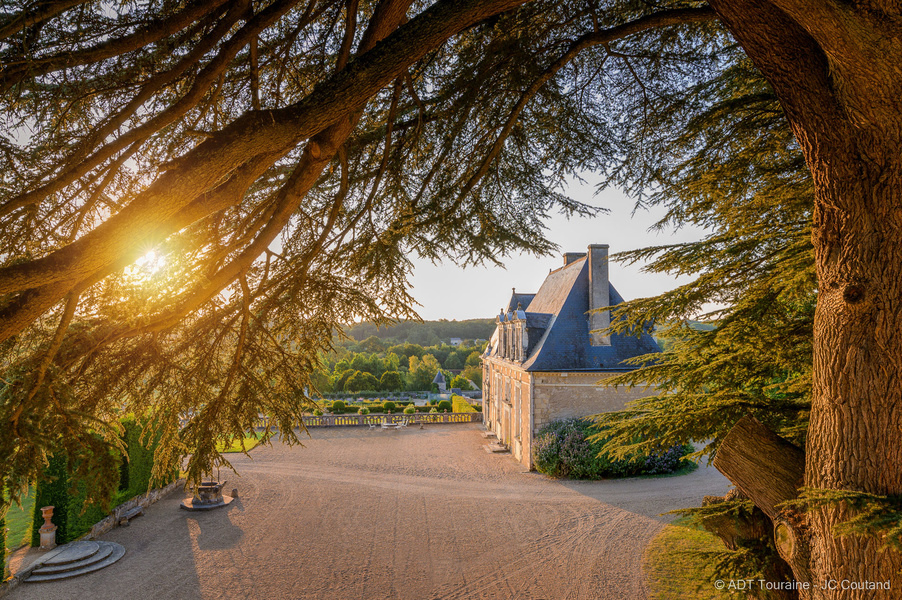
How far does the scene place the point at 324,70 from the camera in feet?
14.3

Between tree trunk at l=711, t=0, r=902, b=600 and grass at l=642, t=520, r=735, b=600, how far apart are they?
5352mm

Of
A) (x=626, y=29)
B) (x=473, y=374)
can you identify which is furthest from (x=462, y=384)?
Result: (x=626, y=29)

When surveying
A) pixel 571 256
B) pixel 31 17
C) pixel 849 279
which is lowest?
pixel 849 279

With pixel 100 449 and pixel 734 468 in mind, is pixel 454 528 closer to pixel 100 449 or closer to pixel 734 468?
pixel 734 468

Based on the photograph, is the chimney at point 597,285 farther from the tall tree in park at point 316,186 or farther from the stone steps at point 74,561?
the stone steps at point 74,561

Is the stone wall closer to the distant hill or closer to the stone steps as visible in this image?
the stone steps

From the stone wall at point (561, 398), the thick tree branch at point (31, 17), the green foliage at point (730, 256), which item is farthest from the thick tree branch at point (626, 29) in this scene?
the stone wall at point (561, 398)

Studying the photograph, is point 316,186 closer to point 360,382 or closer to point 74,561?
A: point 74,561

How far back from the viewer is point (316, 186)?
460 cm

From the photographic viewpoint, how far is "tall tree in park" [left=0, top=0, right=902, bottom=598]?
2119 mm

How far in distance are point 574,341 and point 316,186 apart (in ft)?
44.4

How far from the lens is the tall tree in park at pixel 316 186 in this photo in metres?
2.12

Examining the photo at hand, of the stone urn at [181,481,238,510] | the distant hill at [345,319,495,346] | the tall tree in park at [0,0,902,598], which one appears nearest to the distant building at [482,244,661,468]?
the stone urn at [181,481,238,510]

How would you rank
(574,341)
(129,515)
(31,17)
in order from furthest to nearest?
(574,341), (129,515), (31,17)
